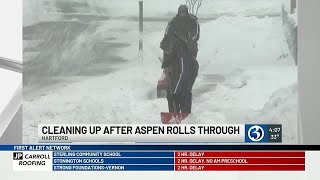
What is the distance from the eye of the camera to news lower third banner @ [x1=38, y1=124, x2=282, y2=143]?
71.4 inches

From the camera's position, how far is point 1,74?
73.6 inches

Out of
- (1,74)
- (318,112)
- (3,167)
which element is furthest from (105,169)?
(318,112)

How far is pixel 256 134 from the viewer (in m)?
1.82

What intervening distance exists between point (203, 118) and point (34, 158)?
73 centimetres

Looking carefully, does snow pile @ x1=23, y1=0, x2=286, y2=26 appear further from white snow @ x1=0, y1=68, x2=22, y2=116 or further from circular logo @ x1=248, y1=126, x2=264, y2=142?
circular logo @ x1=248, y1=126, x2=264, y2=142

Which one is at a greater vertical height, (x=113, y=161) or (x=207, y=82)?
(x=207, y=82)

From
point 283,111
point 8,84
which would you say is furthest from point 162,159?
point 8,84

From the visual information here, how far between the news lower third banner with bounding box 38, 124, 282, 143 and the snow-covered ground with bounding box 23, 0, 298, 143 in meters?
0.03

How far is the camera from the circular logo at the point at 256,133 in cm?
182

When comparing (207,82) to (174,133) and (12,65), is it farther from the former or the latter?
(12,65)

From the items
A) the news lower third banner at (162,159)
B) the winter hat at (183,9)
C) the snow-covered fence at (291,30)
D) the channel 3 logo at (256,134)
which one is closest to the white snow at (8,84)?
the news lower third banner at (162,159)

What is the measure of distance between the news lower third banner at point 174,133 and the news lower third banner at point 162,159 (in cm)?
3

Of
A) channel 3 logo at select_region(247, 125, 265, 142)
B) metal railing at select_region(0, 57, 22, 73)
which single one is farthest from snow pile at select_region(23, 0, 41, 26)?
channel 3 logo at select_region(247, 125, 265, 142)

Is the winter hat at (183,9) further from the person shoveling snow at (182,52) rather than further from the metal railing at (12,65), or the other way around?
the metal railing at (12,65)
